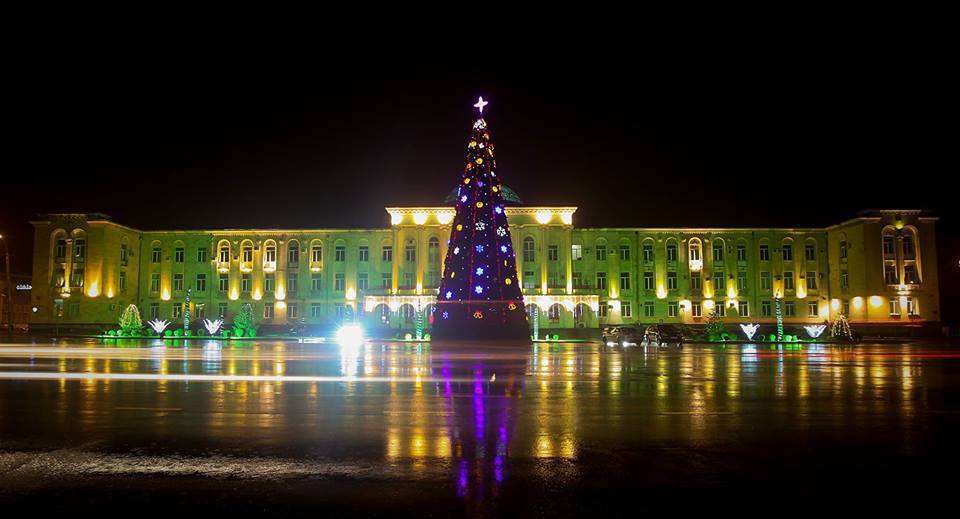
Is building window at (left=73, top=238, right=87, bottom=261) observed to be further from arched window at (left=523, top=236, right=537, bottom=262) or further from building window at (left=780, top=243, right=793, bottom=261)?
building window at (left=780, top=243, right=793, bottom=261)

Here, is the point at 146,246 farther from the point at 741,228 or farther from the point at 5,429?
the point at 5,429

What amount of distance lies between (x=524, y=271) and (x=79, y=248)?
132ft

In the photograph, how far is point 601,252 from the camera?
6088 cm

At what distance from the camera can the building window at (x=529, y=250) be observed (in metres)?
60.1

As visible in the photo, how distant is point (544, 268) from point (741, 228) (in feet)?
61.1

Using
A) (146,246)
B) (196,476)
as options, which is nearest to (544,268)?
(146,246)

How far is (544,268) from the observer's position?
59.4 m

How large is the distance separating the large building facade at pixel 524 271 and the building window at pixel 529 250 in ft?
0.32

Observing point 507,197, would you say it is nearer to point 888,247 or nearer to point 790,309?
point 790,309

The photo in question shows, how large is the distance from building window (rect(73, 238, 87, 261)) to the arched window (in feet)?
130

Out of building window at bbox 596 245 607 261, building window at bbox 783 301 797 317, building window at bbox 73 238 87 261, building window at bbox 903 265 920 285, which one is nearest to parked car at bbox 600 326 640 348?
building window at bbox 596 245 607 261

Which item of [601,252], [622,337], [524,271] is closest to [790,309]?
[601,252]

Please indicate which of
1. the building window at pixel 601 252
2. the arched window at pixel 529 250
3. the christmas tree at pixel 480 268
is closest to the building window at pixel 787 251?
the building window at pixel 601 252

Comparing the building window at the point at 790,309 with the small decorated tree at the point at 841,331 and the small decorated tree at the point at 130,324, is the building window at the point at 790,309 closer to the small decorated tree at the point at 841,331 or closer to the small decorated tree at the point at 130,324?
the small decorated tree at the point at 841,331
